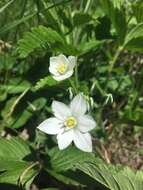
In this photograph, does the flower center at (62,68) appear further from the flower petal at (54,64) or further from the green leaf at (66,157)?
the green leaf at (66,157)

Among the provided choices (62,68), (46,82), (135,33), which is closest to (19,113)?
(46,82)

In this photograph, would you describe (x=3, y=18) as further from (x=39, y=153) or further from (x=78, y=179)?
(x=78, y=179)

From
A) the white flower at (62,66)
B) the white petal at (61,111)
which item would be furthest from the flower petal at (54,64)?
the white petal at (61,111)

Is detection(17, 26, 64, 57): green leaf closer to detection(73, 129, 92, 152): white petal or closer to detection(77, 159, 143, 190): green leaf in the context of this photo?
detection(73, 129, 92, 152): white petal

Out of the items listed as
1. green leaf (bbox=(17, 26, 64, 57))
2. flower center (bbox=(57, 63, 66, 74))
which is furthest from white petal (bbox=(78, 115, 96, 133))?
green leaf (bbox=(17, 26, 64, 57))

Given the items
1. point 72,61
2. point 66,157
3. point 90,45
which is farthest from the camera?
point 90,45

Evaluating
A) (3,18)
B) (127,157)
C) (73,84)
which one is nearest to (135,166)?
(127,157)

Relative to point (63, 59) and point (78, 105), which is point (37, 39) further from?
point (78, 105)

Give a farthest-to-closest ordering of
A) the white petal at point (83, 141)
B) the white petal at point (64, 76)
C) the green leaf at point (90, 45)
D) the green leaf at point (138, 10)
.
Answer: the green leaf at point (90, 45) → the green leaf at point (138, 10) → the white petal at point (64, 76) → the white petal at point (83, 141)
